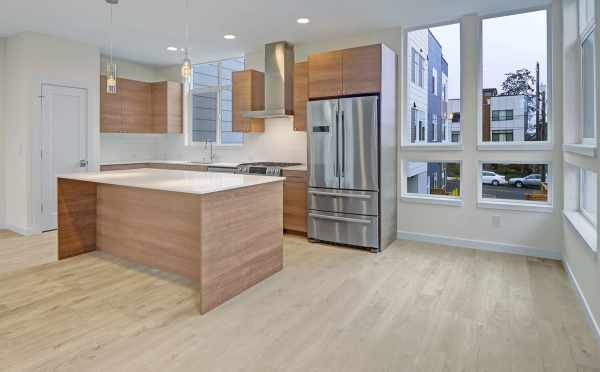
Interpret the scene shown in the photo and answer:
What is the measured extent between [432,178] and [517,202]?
101 cm

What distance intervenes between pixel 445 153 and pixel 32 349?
442 centimetres

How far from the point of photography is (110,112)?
6.30 meters

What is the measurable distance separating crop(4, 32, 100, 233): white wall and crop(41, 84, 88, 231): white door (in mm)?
101

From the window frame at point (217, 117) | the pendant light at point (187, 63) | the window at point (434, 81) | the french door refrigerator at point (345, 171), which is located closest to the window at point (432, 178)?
the french door refrigerator at point (345, 171)

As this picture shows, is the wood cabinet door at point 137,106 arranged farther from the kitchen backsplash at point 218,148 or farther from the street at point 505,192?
the street at point 505,192

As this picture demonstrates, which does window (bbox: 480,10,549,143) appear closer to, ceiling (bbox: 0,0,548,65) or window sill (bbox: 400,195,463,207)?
ceiling (bbox: 0,0,548,65)

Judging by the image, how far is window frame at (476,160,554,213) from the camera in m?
4.09

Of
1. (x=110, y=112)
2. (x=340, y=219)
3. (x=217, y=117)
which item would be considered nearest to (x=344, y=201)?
(x=340, y=219)

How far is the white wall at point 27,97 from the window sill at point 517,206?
19.4 feet

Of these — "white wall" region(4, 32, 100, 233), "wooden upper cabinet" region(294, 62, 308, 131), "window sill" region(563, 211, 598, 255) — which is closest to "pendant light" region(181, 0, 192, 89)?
"wooden upper cabinet" region(294, 62, 308, 131)

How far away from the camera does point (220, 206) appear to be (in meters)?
2.89

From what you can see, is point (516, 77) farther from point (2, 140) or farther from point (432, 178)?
point (2, 140)

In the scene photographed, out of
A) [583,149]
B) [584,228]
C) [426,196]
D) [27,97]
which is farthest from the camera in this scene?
[27,97]

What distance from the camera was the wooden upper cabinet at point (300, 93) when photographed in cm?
522
